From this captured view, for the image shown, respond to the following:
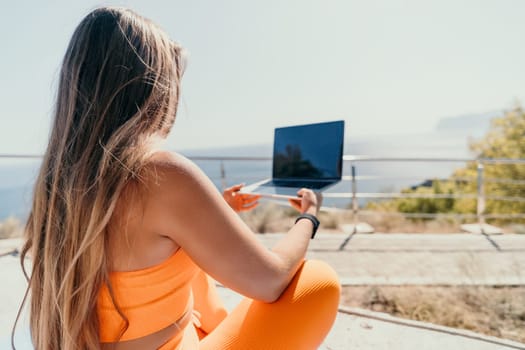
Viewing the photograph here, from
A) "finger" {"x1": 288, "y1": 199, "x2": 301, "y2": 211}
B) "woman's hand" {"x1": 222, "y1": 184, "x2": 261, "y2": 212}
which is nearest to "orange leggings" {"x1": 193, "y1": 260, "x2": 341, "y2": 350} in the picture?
"finger" {"x1": 288, "y1": 199, "x2": 301, "y2": 211}

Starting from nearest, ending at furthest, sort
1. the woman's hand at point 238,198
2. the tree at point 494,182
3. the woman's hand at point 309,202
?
the woman's hand at point 309,202, the woman's hand at point 238,198, the tree at point 494,182

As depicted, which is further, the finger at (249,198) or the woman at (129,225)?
the finger at (249,198)

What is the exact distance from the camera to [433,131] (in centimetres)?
15500

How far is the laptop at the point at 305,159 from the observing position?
1439mm

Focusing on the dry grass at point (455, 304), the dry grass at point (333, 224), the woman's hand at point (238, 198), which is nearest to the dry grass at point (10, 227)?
the dry grass at point (333, 224)

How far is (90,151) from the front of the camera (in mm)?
742

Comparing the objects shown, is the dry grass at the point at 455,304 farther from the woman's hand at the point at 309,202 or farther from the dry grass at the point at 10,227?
the dry grass at the point at 10,227

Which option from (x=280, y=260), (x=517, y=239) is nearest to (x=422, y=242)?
(x=517, y=239)

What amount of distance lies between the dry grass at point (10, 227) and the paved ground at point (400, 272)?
1093 millimetres

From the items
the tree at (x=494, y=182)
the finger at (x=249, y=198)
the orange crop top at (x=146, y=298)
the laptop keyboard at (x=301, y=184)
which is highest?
the laptop keyboard at (x=301, y=184)

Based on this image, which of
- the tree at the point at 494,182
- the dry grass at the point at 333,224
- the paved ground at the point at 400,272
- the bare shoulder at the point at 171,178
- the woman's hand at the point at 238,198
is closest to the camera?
the bare shoulder at the point at 171,178

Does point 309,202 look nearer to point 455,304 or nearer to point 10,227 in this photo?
point 455,304

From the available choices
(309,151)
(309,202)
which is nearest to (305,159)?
(309,151)

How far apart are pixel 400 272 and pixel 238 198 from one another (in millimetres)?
2011
